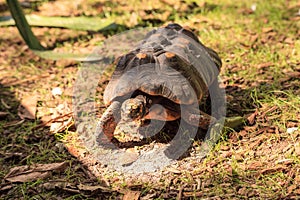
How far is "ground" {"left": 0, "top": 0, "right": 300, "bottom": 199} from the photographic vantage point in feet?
10.2

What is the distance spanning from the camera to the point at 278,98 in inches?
150

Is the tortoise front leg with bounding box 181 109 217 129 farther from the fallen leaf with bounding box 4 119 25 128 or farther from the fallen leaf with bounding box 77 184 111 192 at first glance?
the fallen leaf with bounding box 4 119 25 128

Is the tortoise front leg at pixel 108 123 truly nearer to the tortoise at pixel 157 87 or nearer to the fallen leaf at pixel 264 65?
the tortoise at pixel 157 87

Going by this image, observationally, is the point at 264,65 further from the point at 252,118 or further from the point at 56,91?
the point at 56,91

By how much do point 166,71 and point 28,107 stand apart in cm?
138

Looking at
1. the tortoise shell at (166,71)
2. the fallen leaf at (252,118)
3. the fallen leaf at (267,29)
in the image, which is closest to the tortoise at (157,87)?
the tortoise shell at (166,71)

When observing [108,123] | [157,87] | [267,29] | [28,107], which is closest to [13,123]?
[28,107]

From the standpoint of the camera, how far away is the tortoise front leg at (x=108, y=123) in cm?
338

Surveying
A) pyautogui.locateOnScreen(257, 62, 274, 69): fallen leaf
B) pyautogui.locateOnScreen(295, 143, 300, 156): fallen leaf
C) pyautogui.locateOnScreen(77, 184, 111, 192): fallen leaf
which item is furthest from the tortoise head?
pyautogui.locateOnScreen(257, 62, 274, 69): fallen leaf

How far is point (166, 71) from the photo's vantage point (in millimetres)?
3393

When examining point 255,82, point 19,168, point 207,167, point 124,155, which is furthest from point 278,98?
point 19,168

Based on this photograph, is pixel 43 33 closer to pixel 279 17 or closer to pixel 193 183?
pixel 279 17

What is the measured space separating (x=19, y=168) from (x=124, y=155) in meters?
0.72

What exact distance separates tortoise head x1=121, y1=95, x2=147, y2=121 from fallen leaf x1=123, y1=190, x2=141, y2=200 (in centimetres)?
48
